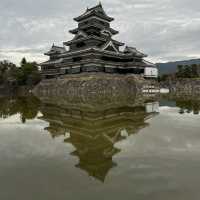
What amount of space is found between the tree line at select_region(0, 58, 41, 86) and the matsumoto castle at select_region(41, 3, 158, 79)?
16.8 metres

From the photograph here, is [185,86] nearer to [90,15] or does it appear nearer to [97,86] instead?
[97,86]

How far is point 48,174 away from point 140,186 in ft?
6.59

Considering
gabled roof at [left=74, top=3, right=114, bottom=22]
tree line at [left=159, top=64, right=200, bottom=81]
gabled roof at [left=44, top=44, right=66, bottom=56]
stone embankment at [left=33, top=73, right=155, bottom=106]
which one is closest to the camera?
stone embankment at [left=33, top=73, right=155, bottom=106]

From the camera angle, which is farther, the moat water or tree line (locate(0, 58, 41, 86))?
tree line (locate(0, 58, 41, 86))

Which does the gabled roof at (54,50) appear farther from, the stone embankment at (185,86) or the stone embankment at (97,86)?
the stone embankment at (185,86)

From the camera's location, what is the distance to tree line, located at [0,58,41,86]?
58.8m

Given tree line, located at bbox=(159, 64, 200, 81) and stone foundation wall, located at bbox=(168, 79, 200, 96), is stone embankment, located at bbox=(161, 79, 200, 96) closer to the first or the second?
stone foundation wall, located at bbox=(168, 79, 200, 96)

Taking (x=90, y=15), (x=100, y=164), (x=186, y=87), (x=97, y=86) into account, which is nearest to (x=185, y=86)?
(x=186, y=87)

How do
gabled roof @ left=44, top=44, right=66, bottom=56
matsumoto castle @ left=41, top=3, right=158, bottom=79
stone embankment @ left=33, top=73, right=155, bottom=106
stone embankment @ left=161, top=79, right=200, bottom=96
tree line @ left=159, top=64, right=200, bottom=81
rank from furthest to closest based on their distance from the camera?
tree line @ left=159, top=64, right=200, bottom=81, gabled roof @ left=44, top=44, right=66, bottom=56, stone embankment @ left=161, top=79, right=200, bottom=96, matsumoto castle @ left=41, top=3, right=158, bottom=79, stone embankment @ left=33, top=73, right=155, bottom=106

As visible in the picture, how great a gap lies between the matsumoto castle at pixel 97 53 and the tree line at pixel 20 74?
16757 mm

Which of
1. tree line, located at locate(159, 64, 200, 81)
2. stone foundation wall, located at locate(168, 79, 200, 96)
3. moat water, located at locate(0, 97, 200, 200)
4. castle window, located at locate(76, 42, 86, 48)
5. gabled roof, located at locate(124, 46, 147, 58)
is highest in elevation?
castle window, located at locate(76, 42, 86, 48)

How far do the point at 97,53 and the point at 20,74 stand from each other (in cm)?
2982

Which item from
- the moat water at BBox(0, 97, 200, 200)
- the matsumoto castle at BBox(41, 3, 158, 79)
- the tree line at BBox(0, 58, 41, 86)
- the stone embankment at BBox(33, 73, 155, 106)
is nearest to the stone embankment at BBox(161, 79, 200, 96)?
the matsumoto castle at BBox(41, 3, 158, 79)

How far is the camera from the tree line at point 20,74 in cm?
5878
